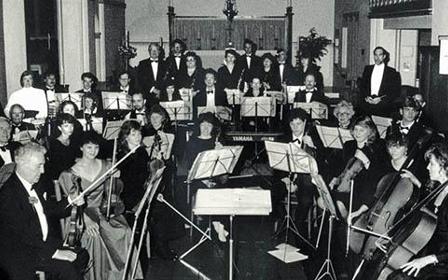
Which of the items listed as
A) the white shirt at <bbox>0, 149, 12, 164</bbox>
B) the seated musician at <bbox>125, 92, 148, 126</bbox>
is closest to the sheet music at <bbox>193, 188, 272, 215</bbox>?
the white shirt at <bbox>0, 149, 12, 164</bbox>

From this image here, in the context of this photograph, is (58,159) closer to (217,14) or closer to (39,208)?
(39,208)

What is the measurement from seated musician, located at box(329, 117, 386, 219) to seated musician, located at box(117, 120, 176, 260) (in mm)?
1573

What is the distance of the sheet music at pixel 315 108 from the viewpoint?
7675 mm

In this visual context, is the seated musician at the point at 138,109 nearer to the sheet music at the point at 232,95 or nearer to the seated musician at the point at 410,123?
the sheet music at the point at 232,95

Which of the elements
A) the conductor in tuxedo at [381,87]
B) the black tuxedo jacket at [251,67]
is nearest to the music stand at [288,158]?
the conductor in tuxedo at [381,87]

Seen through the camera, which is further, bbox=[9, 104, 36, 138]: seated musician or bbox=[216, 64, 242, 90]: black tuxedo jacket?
bbox=[216, 64, 242, 90]: black tuxedo jacket

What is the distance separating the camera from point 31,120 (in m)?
7.00

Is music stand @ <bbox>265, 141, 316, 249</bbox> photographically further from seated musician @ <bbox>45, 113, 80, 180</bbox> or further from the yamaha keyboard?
the yamaha keyboard

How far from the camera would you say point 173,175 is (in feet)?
21.5

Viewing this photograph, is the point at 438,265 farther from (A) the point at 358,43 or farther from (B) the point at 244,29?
(B) the point at 244,29

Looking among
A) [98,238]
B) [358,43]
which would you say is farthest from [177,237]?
[358,43]

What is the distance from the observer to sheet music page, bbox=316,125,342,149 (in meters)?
5.84

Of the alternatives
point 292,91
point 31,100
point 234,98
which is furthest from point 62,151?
point 292,91

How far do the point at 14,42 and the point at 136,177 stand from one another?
4.08 m
